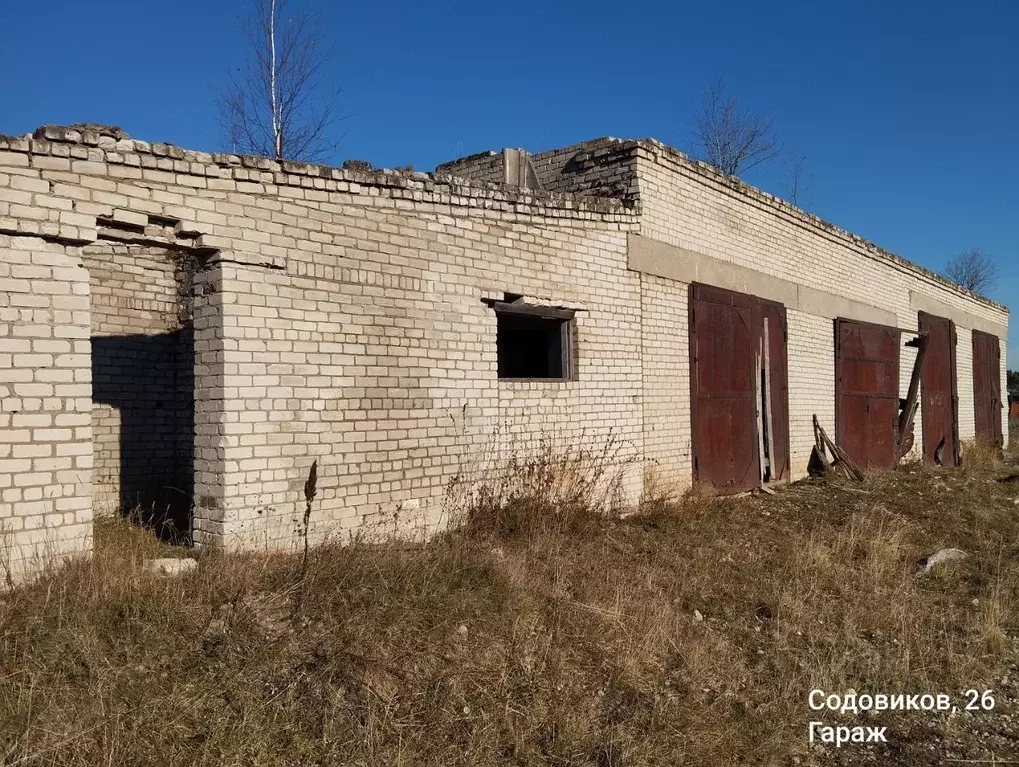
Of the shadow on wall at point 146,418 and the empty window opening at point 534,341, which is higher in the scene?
the empty window opening at point 534,341

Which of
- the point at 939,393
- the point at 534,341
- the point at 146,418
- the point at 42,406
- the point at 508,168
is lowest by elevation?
the point at 146,418

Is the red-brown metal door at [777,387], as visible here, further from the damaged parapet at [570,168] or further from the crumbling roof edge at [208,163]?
the crumbling roof edge at [208,163]

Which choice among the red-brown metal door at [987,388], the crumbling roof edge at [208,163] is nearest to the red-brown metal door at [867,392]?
the red-brown metal door at [987,388]

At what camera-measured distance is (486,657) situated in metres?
Result: 4.13

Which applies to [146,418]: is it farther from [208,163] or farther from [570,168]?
[570,168]

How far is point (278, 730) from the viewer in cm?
329

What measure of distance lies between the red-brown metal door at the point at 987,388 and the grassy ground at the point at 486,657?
48.9ft

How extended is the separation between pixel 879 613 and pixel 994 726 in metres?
Result: 1.39

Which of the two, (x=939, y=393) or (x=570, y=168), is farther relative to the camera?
(x=939, y=393)

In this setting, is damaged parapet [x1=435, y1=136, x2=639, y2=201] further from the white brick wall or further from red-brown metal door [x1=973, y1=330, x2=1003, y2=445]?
red-brown metal door [x1=973, y1=330, x2=1003, y2=445]

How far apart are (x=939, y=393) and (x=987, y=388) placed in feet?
17.0

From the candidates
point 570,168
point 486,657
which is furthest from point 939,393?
point 486,657

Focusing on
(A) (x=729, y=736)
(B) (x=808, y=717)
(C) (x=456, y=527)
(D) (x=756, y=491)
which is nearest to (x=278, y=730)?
(A) (x=729, y=736)

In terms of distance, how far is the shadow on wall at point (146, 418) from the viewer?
7.04 meters
